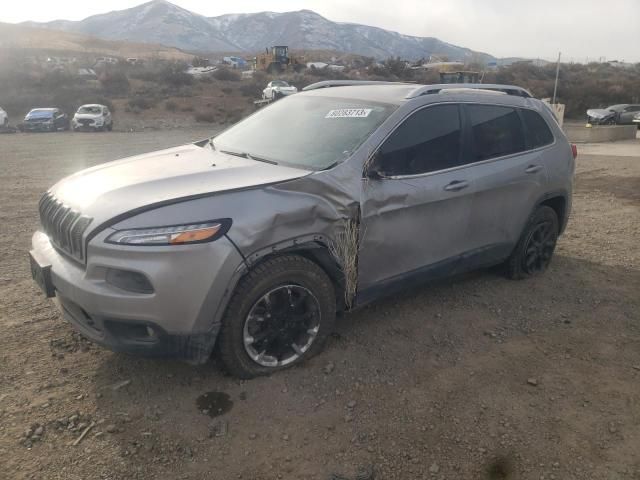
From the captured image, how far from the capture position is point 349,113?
149 inches

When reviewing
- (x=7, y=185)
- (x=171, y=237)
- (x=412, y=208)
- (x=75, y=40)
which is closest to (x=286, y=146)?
(x=412, y=208)

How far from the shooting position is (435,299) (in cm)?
447

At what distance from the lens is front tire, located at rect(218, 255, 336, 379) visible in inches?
116

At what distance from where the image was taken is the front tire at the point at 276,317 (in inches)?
116

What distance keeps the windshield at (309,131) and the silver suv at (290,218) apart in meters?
0.02

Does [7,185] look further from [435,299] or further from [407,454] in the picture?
[407,454]

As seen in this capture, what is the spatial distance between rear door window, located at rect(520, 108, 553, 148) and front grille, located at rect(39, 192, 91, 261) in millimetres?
3650

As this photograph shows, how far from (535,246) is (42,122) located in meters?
24.6

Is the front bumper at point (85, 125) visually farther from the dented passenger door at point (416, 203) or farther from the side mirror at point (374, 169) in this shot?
the side mirror at point (374, 169)

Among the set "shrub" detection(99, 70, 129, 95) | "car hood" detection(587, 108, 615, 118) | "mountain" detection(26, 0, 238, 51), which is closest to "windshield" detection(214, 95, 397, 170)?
"car hood" detection(587, 108, 615, 118)

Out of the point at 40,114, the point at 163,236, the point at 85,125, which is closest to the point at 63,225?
the point at 163,236

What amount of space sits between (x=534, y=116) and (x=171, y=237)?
351cm

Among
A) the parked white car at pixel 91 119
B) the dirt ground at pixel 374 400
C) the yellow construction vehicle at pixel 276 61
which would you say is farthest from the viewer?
the yellow construction vehicle at pixel 276 61

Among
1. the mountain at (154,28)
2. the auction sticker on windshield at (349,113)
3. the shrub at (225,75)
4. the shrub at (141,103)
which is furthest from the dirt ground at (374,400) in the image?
the mountain at (154,28)
